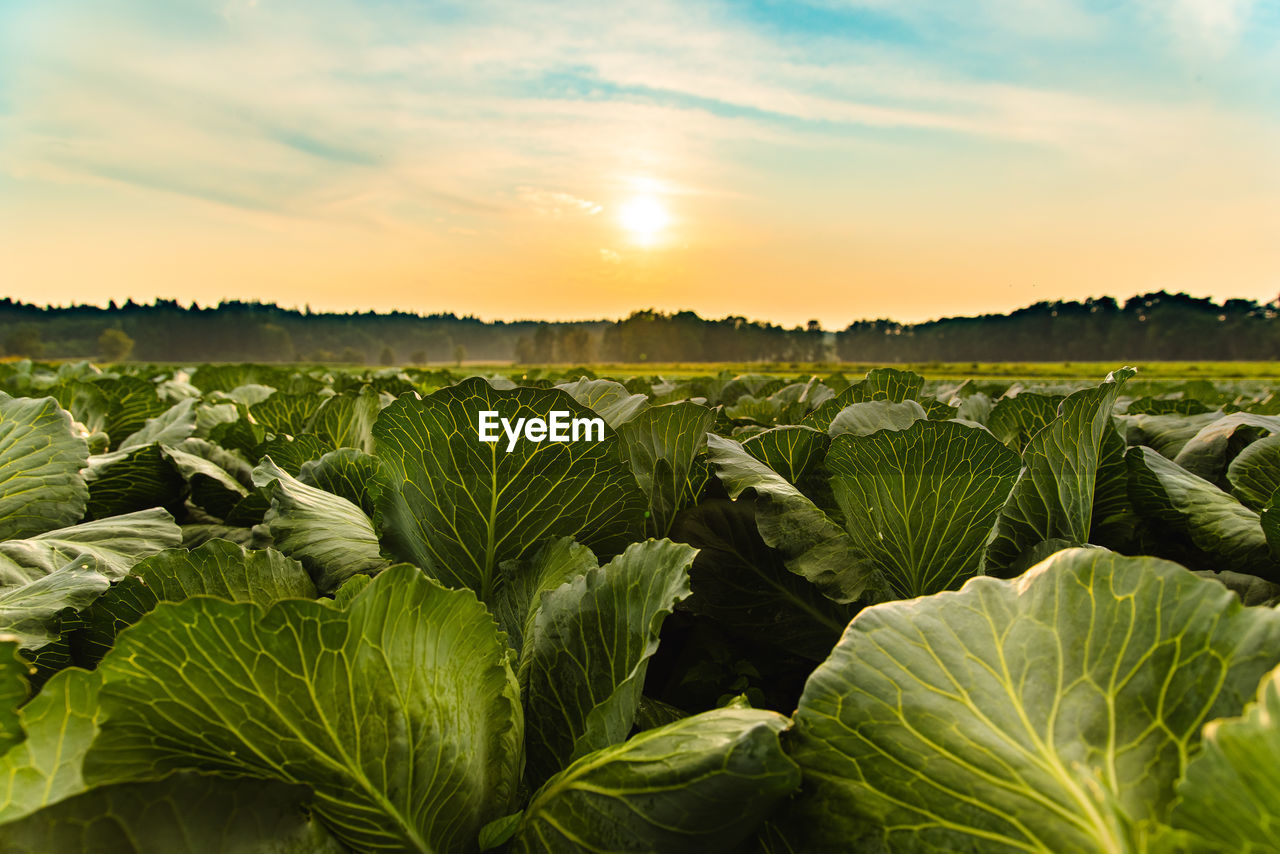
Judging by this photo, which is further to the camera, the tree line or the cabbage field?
the tree line

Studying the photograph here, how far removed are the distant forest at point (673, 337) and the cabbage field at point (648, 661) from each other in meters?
102

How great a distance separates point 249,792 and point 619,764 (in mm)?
345

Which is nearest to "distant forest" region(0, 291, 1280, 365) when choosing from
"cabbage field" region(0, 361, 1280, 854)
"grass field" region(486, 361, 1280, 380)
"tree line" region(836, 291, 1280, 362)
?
"tree line" region(836, 291, 1280, 362)

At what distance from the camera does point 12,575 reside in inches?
49.7

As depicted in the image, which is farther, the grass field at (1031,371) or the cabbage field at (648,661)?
the grass field at (1031,371)

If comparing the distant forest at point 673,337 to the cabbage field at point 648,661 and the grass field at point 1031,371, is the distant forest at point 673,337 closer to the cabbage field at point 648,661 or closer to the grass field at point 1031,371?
the grass field at point 1031,371

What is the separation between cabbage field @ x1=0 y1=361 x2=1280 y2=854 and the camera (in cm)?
58

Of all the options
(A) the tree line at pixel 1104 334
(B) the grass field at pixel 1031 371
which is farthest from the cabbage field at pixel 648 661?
(A) the tree line at pixel 1104 334

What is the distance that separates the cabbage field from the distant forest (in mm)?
102315

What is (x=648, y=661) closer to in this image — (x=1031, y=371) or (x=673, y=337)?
(x=1031, y=371)

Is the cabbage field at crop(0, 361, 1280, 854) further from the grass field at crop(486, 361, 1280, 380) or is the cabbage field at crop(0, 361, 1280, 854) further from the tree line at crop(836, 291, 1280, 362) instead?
the tree line at crop(836, 291, 1280, 362)

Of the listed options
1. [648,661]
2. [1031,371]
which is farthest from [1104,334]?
[648,661]

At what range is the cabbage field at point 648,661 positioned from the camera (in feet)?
1.90

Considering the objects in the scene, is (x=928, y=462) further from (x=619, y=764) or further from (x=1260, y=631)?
(x=619, y=764)
